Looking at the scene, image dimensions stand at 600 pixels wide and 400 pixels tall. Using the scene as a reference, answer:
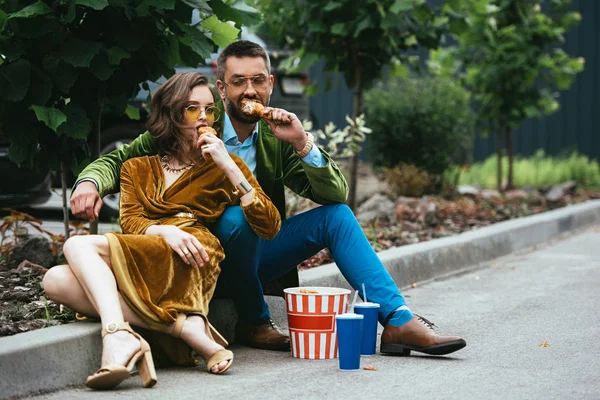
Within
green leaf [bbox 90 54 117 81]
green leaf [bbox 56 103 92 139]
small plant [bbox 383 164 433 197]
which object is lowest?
small plant [bbox 383 164 433 197]

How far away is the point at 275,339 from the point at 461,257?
A: 322 cm

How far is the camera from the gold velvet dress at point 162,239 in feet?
13.1

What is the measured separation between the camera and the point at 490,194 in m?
11.4

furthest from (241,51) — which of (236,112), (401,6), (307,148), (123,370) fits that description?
(401,6)

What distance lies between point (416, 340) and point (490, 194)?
7.18 m

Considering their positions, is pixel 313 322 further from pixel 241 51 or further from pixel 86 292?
pixel 241 51

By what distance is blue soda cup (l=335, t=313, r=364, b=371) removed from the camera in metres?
4.18

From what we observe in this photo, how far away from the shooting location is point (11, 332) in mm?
4043

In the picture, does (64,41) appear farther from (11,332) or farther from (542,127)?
(542,127)

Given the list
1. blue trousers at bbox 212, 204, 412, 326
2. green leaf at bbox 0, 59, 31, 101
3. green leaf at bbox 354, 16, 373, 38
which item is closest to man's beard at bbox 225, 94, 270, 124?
blue trousers at bbox 212, 204, 412, 326

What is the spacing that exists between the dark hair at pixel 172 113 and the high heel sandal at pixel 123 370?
0.93 metres

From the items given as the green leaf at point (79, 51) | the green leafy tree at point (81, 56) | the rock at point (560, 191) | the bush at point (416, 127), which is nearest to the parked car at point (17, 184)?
the green leafy tree at point (81, 56)

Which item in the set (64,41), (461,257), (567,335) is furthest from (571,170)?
(64,41)

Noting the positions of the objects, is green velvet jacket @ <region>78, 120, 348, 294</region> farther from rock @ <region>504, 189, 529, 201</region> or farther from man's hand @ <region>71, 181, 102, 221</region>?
rock @ <region>504, 189, 529, 201</region>
